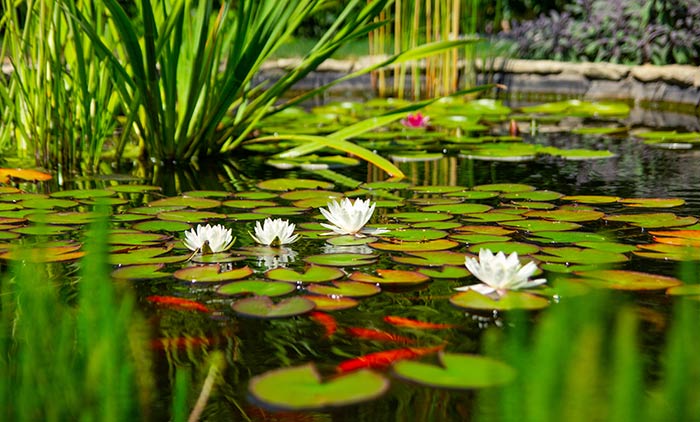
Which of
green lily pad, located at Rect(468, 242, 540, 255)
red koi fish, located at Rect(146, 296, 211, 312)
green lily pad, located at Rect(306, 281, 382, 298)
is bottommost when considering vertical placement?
red koi fish, located at Rect(146, 296, 211, 312)

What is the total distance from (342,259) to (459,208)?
0.64 m

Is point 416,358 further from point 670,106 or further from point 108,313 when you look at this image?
point 670,106

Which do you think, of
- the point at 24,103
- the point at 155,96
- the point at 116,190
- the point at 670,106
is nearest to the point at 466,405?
the point at 116,190

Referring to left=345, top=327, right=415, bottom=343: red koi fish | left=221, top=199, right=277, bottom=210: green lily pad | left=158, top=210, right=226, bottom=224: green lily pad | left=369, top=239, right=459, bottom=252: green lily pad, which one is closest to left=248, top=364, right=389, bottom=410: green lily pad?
left=345, top=327, right=415, bottom=343: red koi fish

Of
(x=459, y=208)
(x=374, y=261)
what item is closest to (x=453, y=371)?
(x=374, y=261)

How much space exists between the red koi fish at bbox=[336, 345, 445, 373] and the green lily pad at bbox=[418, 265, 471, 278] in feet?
1.23

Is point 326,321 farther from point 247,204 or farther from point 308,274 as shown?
point 247,204

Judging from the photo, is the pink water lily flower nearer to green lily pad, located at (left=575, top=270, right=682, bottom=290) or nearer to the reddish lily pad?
green lily pad, located at (left=575, top=270, right=682, bottom=290)

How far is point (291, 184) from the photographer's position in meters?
2.73

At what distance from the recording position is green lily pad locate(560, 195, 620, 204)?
93.9 inches

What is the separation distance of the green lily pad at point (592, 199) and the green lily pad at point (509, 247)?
0.59 meters

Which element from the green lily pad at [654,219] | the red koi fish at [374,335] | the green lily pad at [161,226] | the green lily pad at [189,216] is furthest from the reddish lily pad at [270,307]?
the green lily pad at [654,219]

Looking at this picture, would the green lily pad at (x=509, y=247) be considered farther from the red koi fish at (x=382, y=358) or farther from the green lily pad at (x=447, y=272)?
the red koi fish at (x=382, y=358)

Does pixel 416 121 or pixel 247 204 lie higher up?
pixel 416 121
